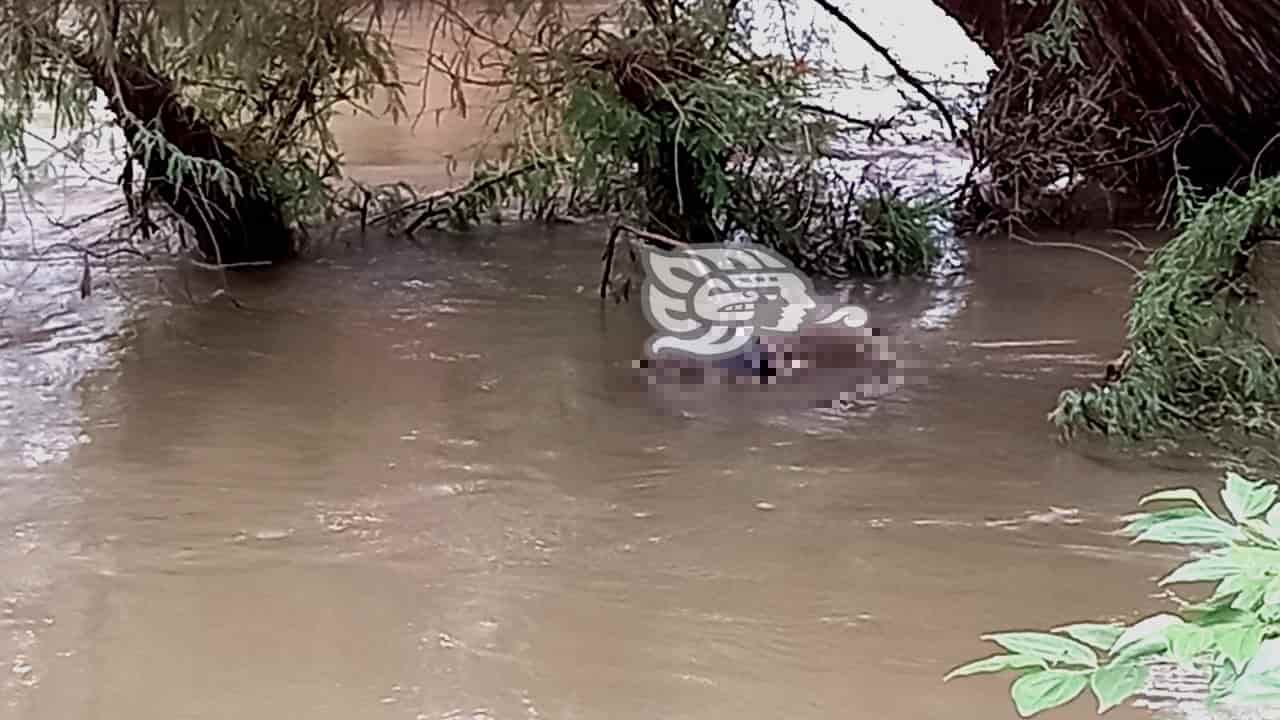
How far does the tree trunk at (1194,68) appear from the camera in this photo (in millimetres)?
5844

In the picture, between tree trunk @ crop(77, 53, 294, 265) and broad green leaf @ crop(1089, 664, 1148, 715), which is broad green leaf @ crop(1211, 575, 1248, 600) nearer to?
broad green leaf @ crop(1089, 664, 1148, 715)

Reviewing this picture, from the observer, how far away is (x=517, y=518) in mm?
3785

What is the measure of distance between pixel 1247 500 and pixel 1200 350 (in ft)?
10.3

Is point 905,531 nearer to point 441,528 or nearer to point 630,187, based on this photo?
point 441,528

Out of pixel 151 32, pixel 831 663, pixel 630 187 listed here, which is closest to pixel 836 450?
pixel 831 663

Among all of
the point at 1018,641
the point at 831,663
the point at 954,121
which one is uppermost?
the point at 954,121

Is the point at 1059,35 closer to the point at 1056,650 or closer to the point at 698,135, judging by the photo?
the point at 698,135

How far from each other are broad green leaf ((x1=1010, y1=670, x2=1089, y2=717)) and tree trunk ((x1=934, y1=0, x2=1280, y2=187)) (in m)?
5.09

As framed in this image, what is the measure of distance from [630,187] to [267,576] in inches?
108

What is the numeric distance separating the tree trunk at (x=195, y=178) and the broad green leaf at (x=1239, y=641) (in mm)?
4863

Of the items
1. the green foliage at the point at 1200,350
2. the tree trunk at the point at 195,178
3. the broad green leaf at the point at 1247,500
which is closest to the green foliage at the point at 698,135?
the tree trunk at the point at 195,178

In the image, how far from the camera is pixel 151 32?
5.39m

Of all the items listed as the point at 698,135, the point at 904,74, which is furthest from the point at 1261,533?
the point at 904,74

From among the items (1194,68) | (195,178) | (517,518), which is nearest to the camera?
(517,518)
